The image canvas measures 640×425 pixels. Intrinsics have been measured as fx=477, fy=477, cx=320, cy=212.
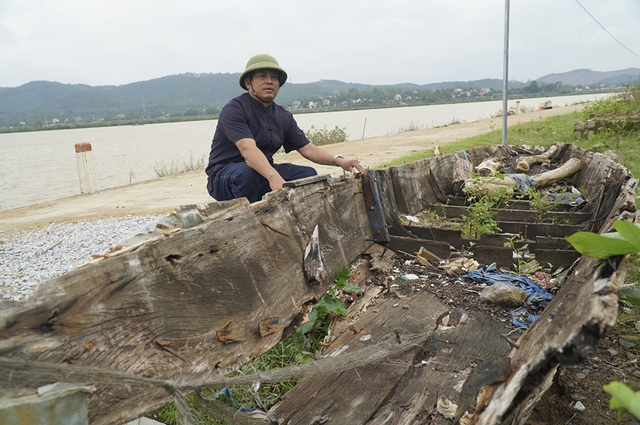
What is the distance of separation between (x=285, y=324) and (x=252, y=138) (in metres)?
1.60

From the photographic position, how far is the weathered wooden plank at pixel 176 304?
4.60 feet

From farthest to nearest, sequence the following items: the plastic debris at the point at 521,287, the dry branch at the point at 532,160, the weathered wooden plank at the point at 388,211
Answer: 1. the dry branch at the point at 532,160
2. the weathered wooden plank at the point at 388,211
3. the plastic debris at the point at 521,287

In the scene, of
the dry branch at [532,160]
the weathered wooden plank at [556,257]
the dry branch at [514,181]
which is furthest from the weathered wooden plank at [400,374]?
the dry branch at [532,160]

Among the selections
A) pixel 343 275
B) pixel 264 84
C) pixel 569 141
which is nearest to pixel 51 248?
pixel 264 84

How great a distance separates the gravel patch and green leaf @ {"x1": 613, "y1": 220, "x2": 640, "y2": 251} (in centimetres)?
381

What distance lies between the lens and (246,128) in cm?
355

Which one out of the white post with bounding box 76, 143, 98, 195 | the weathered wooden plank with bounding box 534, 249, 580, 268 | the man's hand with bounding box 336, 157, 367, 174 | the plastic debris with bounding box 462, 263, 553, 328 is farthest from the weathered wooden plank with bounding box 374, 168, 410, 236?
the white post with bounding box 76, 143, 98, 195

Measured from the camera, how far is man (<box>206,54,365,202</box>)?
349cm

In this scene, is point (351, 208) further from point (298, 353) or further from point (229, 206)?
point (229, 206)

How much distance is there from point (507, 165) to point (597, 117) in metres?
7.19

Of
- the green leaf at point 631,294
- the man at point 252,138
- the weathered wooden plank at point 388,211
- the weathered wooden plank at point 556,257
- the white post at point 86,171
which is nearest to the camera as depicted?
the green leaf at point 631,294

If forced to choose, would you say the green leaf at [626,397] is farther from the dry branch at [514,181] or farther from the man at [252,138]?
the dry branch at [514,181]

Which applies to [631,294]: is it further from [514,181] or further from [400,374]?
[514,181]

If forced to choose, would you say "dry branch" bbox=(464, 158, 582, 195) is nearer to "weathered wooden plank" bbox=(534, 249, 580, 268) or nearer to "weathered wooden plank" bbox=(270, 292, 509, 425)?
"weathered wooden plank" bbox=(534, 249, 580, 268)
